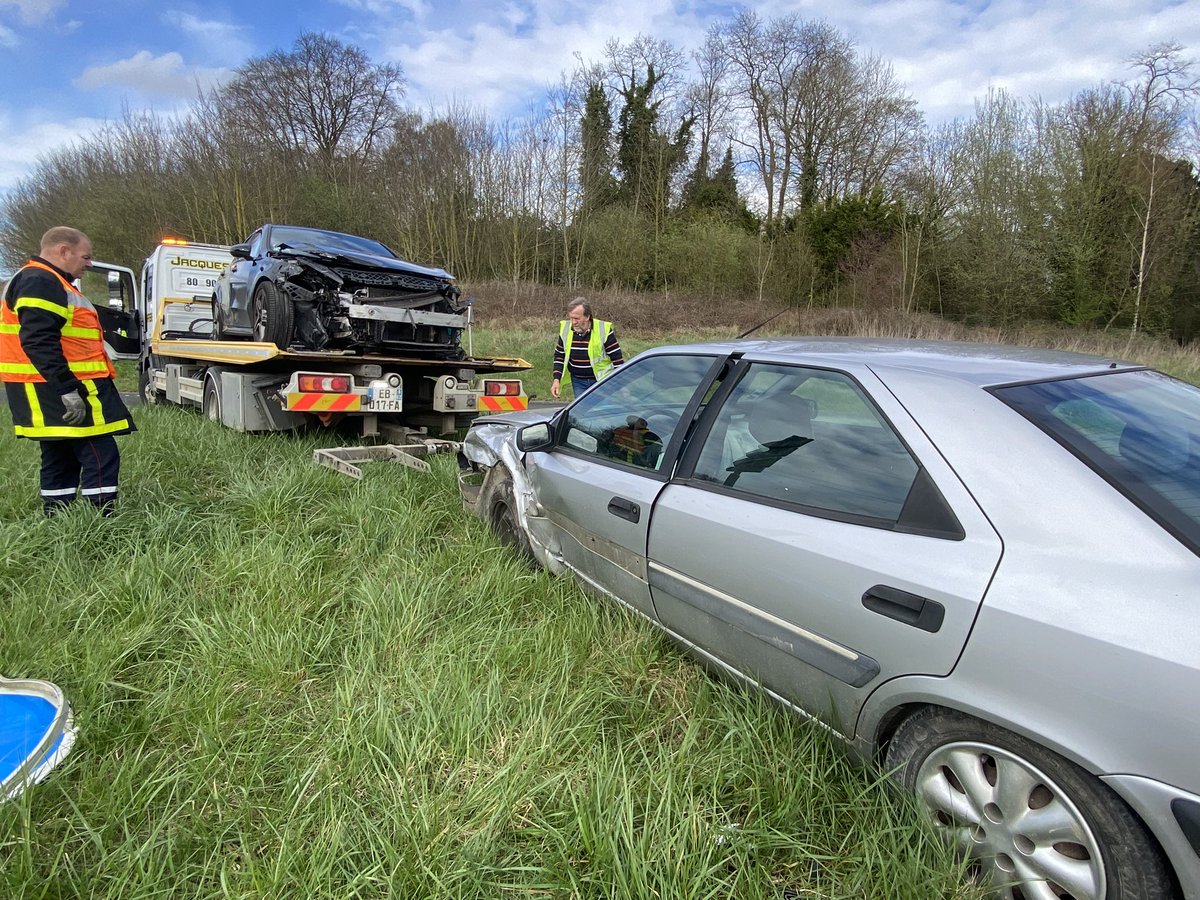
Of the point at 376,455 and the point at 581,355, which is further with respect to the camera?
the point at 581,355

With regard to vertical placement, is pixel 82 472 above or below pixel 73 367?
below

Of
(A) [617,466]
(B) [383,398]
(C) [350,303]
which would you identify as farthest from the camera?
(B) [383,398]

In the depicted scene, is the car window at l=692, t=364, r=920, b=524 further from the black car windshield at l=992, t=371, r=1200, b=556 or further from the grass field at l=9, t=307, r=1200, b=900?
the grass field at l=9, t=307, r=1200, b=900

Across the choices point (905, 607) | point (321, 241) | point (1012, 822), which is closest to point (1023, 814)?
point (1012, 822)

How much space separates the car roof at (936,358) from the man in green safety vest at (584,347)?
4.14m

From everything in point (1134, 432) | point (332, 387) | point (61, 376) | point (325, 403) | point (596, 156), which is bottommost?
point (325, 403)

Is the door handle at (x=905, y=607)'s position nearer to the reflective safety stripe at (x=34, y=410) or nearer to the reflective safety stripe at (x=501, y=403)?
the reflective safety stripe at (x=34, y=410)

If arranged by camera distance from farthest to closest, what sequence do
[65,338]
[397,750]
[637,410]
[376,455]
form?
[376,455]
[65,338]
[637,410]
[397,750]

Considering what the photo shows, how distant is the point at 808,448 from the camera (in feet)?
6.95

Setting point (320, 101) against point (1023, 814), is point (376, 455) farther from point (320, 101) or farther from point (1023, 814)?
point (320, 101)

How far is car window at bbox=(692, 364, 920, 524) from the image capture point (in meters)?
1.82

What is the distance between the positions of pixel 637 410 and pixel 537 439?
23.2 inches

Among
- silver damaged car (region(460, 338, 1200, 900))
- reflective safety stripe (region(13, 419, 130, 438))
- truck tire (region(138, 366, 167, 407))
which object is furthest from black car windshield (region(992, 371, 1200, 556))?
truck tire (region(138, 366, 167, 407))

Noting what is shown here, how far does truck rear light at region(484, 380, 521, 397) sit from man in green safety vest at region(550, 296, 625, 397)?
40 cm
